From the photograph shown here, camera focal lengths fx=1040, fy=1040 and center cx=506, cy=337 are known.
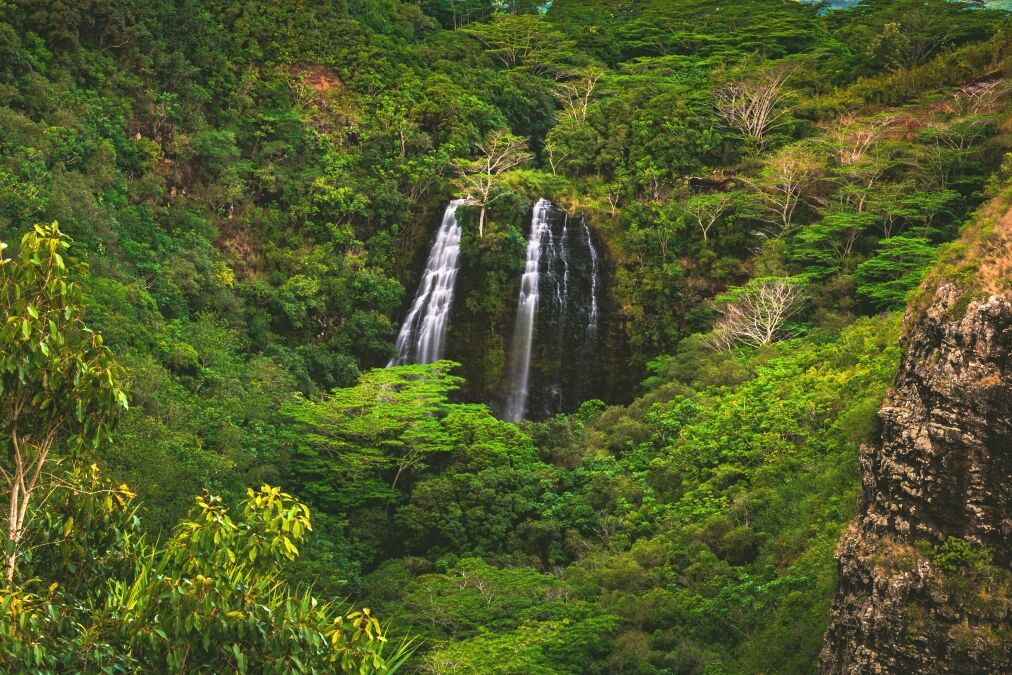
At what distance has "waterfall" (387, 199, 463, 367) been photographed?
107ft

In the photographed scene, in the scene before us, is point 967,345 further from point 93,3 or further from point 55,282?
point 93,3

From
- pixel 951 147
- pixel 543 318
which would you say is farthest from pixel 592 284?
pixel 951 147

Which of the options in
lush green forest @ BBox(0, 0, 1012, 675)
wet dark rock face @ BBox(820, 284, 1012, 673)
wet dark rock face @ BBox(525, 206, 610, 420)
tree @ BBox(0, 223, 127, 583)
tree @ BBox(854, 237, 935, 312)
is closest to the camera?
tree @ BBox(0, 223, 127, 583)

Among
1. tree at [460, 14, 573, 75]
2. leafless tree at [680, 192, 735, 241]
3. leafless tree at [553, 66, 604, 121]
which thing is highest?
tree at [460, 14, 573, 75]

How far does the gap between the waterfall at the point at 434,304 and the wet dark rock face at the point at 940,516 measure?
66.4 ft

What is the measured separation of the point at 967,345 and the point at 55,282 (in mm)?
10541

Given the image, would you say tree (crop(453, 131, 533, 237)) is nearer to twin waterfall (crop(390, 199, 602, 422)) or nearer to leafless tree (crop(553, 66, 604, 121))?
twin waterfall (crop(390, 199, 602, 422))

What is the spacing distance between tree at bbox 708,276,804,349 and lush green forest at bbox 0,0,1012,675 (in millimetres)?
137

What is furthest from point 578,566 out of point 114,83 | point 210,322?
point 114,83

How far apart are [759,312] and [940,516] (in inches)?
583

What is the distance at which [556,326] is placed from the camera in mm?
Answer: 32625

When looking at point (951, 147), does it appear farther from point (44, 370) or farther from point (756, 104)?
point (44, 370)

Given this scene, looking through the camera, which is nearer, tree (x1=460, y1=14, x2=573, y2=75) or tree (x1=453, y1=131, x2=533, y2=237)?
tree (x1=453, y1=131, x2=533, y2=237)

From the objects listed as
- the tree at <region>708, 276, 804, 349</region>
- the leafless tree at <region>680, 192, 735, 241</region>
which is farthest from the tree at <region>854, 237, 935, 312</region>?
the leafless tree at <region>680, 192, 735, 241</region>
